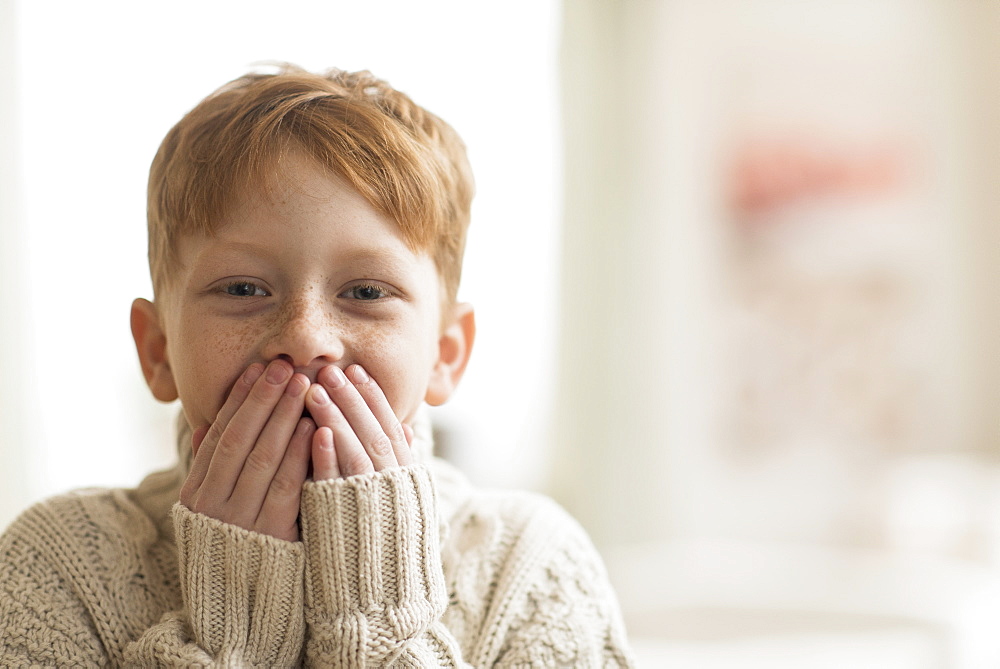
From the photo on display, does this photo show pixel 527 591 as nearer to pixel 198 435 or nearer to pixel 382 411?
pixel 382 411

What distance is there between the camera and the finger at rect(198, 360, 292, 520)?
82 centimetres

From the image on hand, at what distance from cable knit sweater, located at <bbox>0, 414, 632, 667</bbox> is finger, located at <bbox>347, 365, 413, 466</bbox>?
2cm

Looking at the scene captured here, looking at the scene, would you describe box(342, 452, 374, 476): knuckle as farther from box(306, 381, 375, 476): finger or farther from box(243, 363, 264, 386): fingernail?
box(243, 363, 264, 386): fingernail

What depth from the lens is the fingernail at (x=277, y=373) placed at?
0.82 m

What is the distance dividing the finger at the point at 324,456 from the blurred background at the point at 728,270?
1.81 meters

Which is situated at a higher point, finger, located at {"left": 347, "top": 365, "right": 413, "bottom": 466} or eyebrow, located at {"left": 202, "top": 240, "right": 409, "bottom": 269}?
eyebrow, located at {"left": 202, "top": 240, "right": 409, "bottom": 269}

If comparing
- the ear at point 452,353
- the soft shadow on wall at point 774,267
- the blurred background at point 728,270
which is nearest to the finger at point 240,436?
the ear at point 452,353

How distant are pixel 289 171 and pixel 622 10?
9.14 ft

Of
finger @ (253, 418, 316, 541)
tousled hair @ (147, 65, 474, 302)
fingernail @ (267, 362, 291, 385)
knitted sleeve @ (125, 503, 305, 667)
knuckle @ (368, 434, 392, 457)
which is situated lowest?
knitted sleeve @ (125, 503, 305, 667)

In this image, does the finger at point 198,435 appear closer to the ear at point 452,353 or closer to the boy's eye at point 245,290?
the boy's eye at point 245,290

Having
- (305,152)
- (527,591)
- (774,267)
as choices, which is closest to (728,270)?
(774,267)

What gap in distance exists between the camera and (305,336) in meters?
0.81

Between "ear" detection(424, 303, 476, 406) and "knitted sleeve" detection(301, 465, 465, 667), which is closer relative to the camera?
"knitted sleeve" detection(301, 465, 465, 667)

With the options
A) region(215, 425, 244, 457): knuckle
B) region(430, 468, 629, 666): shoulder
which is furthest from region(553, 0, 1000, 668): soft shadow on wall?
region(215, 425, 244, 457): knuckle
